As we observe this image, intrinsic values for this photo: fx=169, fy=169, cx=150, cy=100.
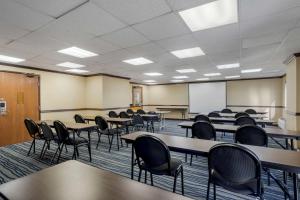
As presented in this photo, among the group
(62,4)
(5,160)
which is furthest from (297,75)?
(5,160)

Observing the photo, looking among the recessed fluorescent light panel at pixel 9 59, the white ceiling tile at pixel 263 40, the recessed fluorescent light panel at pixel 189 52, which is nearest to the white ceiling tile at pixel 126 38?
the recessed fluorescent light panel at pixel 189 52

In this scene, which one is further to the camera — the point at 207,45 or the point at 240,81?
the point at 240,81

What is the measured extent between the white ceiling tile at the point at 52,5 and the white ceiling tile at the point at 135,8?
0.30m

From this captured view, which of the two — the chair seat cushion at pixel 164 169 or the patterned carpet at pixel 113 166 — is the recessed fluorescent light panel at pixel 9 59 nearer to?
the patterned carpet at pixel 113 166

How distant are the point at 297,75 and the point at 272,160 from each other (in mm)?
3694

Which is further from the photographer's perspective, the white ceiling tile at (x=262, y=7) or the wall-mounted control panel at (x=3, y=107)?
the wall-mounted control panel at (x=3, y=107)

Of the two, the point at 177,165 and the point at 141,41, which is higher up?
the point at 141,41

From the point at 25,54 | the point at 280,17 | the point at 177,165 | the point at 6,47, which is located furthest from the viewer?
the point at 25,54

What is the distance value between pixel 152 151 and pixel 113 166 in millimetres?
1793

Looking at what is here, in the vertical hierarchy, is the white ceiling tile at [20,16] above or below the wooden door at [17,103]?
above

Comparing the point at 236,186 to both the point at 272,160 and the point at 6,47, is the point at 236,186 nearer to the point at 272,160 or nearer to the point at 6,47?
the point at 272,160

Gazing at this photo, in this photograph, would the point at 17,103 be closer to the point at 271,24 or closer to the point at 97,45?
the point at 97,45

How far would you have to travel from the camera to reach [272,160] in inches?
63.7

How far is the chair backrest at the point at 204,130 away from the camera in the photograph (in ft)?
10.4
